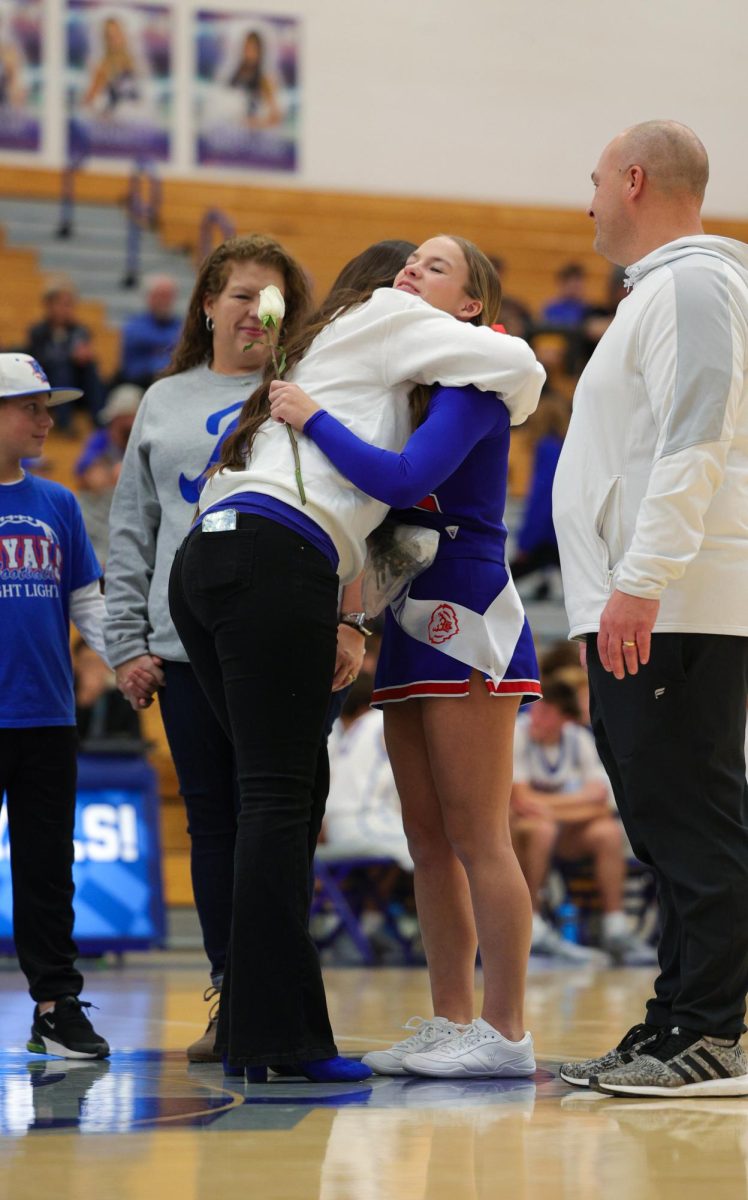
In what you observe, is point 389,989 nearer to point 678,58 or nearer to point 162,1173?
point 162,1173

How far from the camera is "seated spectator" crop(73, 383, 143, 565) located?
9422 millimetres

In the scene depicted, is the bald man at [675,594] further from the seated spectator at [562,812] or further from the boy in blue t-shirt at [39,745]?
the seated spectator at [562,812]

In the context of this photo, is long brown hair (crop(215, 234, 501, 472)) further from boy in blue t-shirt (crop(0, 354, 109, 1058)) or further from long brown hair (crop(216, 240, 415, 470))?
boy in blue t-shirt (crop(0, 354, 109, 1058))

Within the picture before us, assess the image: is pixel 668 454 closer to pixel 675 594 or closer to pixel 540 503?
pixel 675 594

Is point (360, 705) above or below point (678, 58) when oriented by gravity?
below

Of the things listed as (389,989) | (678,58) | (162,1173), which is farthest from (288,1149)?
Result: (678,58)

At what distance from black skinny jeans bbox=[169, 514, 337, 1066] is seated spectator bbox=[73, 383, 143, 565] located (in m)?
6.76

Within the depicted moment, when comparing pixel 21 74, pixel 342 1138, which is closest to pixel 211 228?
pixel 21 74

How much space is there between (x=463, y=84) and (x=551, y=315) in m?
2.63

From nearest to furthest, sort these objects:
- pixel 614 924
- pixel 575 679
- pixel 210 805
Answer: pixel 210 805 < pixel 614 924 < pixel 575 679

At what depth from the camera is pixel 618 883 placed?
22.7ft

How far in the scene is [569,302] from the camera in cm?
1298

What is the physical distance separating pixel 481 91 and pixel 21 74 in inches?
152

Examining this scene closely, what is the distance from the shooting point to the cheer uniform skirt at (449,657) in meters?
2.88
